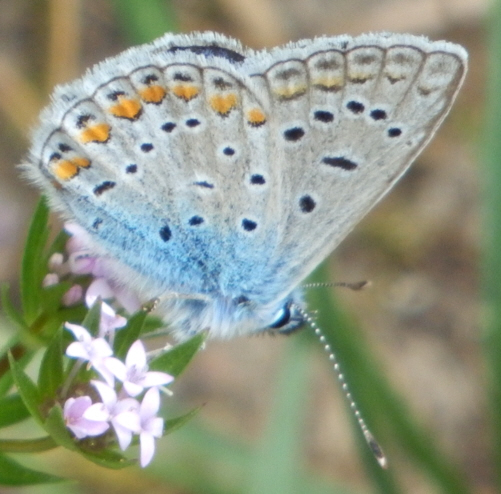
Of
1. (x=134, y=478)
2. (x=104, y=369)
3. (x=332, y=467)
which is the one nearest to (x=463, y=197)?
(x=332, y=467)

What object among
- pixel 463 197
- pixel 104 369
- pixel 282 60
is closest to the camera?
pixel 104 369

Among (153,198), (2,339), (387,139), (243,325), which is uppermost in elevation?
(387,139)

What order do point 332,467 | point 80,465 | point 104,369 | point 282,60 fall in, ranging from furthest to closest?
point 332,467 → point 80,465 → point 282,60 → point 104,369

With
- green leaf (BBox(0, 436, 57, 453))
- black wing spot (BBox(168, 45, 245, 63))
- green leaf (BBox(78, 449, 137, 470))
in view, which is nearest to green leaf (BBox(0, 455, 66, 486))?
green leaf (BBox(0, 436, 57, 453))

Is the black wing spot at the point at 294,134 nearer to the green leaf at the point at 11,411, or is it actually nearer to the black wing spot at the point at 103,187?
the black wing spot at the point at 103,187

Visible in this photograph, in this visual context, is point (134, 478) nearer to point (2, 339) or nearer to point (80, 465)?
point (80, 465)

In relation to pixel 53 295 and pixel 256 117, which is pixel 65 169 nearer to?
pixel 53 295

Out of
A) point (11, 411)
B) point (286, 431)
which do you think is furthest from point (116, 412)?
point (286, 431)

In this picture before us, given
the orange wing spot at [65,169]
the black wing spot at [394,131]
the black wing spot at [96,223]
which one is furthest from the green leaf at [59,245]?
the black wing spot at [394,131]
